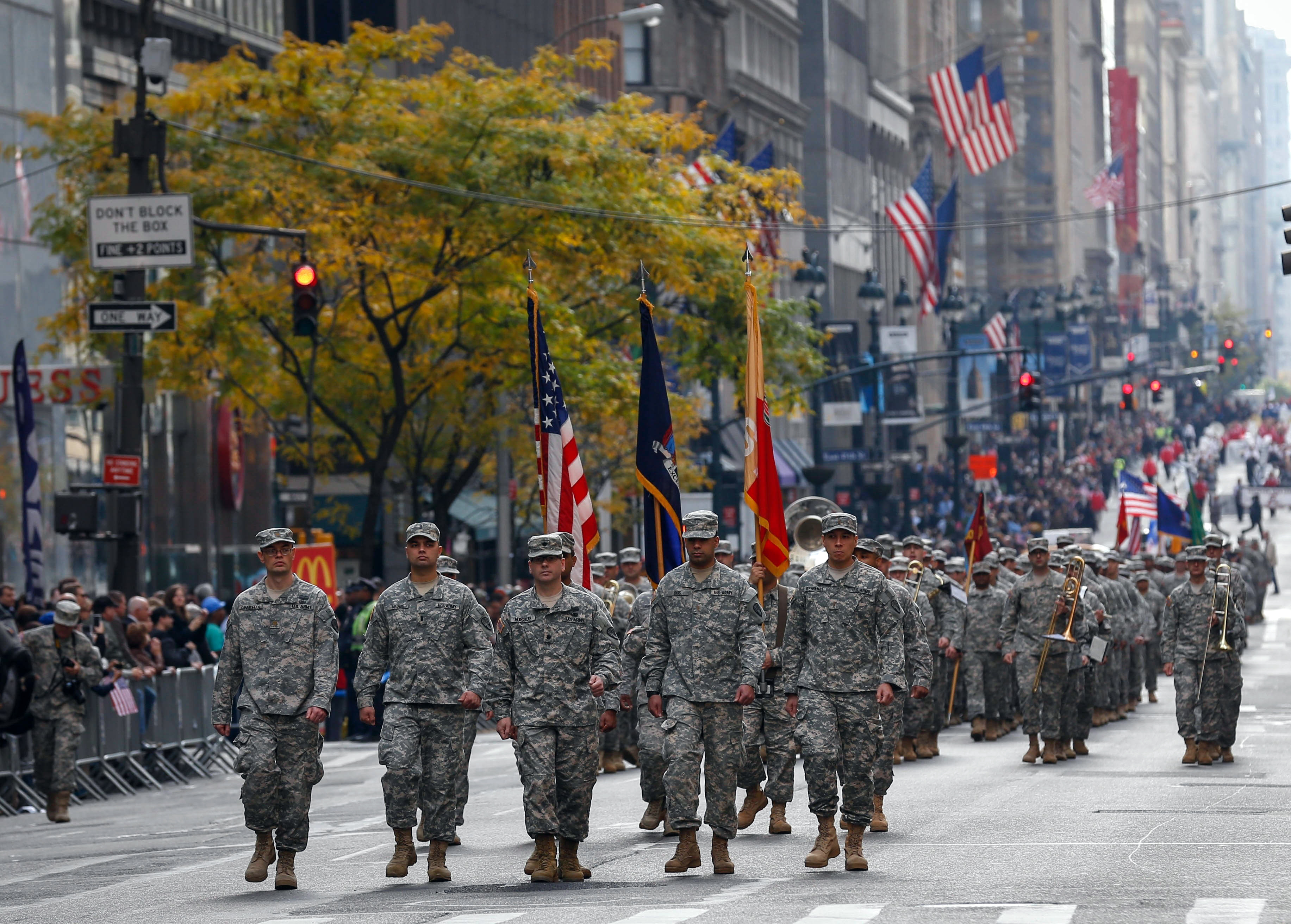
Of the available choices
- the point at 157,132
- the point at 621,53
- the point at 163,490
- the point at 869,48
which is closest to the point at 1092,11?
the point at 869,48

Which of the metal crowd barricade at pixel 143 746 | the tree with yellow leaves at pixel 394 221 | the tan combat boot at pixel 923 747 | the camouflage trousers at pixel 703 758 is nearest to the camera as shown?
the camouflage trousers at pixel 703 758

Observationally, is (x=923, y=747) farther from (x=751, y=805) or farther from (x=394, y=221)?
(x=394, y=221)

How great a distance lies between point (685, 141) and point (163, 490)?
9763 mm

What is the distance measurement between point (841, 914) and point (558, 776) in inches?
90.3

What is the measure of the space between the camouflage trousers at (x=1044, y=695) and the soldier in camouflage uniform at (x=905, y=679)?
3.53 m

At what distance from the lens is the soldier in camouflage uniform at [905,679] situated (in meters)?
13.5

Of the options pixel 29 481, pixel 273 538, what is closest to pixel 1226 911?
pixel 273 538

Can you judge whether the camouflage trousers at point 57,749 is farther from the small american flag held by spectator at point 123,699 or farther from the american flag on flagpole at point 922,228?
the american flag on flagpole at point 922,228

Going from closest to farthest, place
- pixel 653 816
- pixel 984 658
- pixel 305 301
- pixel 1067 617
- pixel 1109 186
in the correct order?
pixel 653 816 → pixel 1067 617 → pixel 305 301 → pixel 984 658 → pixel 1109 186

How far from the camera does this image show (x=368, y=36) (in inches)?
1180

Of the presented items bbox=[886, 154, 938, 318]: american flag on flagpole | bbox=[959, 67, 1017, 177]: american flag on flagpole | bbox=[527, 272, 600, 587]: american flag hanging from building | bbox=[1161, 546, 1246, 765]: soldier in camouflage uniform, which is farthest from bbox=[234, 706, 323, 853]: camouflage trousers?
bbox=[959, 67, 1017, 177]: american flag on flagpole

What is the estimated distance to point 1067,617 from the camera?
21281mm

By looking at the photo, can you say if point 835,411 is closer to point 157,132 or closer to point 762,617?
point 157,132

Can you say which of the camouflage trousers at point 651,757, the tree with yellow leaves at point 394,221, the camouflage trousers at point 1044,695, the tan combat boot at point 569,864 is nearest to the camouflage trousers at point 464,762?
the tan combat boot at point 569,864
